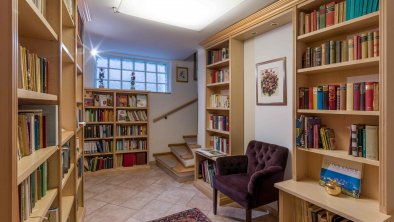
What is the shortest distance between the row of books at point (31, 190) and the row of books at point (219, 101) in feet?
7.81

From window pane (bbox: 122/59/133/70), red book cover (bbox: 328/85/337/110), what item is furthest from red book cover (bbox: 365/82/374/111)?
window pane (bbox: 122/59/133/70)

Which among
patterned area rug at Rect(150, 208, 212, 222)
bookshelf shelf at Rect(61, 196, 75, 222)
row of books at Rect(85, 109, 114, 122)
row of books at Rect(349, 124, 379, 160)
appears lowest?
patterned area rug at Rect(150, 208, 212, 222)

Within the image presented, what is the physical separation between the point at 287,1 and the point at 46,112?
219cm

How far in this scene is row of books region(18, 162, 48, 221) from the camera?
0.90 metres

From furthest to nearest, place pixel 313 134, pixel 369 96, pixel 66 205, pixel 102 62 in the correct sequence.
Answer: pixel 102 62, pixel 313 134, pixel 66 205, pixel 369 96

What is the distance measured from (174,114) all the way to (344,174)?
3619 millimetres

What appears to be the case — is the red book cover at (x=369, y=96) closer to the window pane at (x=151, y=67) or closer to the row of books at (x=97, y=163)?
the row of books at (x=97, y=163)

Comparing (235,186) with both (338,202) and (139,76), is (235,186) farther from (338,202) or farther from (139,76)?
(139,76)

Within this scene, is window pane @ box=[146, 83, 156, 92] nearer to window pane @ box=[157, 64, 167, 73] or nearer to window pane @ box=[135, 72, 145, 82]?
window pane @ box=[135, 72, 145, 82]

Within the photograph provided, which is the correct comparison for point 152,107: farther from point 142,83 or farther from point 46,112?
point 46,112

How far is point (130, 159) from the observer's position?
436cm

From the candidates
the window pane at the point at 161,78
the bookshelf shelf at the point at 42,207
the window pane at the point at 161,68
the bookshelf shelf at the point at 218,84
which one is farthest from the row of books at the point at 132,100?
the bookshelf shelf at the point at 42,207

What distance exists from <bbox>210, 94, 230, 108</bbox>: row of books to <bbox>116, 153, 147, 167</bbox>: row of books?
2001 millimetres

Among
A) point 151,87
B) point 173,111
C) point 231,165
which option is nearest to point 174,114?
point 173,111
